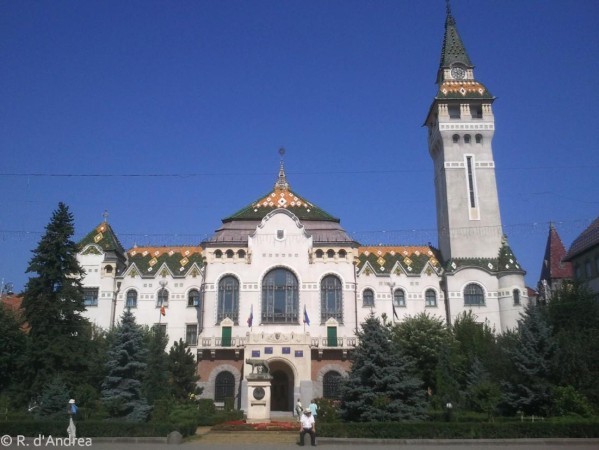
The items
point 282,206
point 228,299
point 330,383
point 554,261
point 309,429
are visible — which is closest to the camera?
point 309,429

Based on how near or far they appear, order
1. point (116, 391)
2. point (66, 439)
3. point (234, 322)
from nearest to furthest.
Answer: point (66, 439)
point (116, 391)
point (234, 322)

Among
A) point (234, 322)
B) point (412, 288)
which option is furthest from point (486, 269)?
point (234, 322)

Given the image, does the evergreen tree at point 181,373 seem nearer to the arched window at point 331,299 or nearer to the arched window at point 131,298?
the arched window at point 331,299

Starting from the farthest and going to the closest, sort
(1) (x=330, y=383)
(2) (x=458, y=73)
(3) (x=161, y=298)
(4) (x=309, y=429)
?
1. (2) (x=458, y=73)
2. (3) (x=161, y=298)
3. (1) (x=330, y=383)
4. (4) (x=309, y=429)

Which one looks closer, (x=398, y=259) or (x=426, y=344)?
(x=426, y=344)

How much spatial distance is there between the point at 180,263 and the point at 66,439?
29.3m

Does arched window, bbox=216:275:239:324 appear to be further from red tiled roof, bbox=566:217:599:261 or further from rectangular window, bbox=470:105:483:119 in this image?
rectangular window, bbox=470:105:483:119

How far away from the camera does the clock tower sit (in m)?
51.3

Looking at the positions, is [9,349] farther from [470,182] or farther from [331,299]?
[470,182]

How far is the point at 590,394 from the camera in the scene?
2692 centimetres

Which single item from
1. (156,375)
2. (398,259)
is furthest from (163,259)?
(398,259)

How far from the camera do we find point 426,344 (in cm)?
3897

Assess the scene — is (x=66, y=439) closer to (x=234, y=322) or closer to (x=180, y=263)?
(x=234, y=322)

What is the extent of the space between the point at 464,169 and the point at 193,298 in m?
27.3
